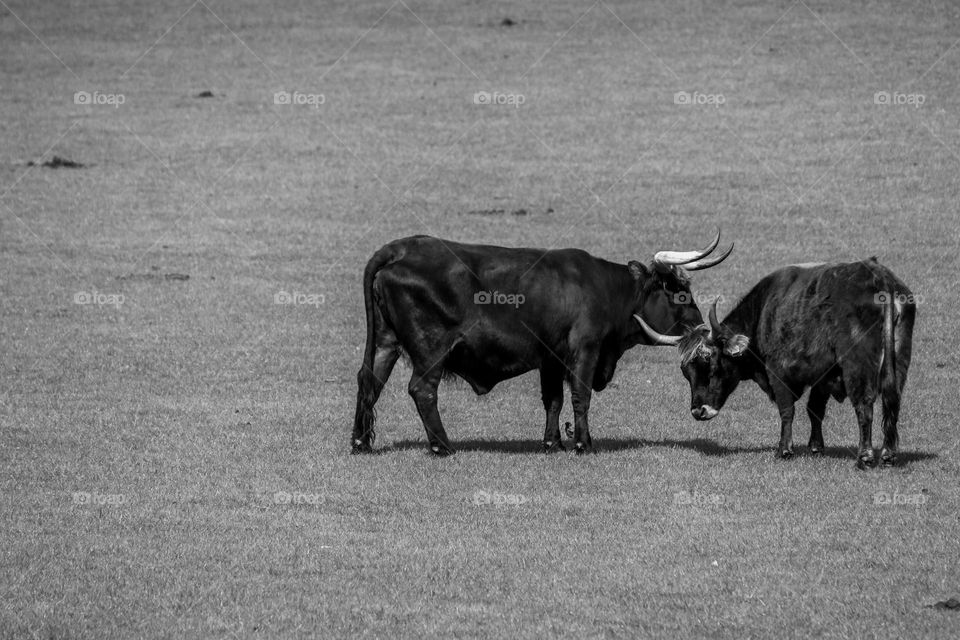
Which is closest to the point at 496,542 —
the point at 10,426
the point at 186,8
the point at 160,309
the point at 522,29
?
the point at 10,426

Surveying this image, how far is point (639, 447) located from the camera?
15062 millimetres

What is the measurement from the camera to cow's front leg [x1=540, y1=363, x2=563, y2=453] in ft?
48.9

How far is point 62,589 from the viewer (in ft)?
34.4

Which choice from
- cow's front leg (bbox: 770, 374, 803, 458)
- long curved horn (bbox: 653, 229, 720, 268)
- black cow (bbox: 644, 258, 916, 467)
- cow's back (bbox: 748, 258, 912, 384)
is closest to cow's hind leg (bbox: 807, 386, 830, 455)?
black cow (bbox: 644, 258, 916, 467)

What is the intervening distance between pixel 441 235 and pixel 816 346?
45.7 feet

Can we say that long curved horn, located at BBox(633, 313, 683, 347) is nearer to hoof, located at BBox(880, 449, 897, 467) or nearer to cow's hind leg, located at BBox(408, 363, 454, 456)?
cow's hind leg, located at BBox(408, 363, 454, 456)

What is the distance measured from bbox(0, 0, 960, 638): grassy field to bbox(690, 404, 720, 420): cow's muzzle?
507 millimetres

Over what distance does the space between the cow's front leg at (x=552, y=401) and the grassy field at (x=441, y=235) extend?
0.54 meters

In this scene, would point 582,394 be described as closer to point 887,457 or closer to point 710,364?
point 710,364

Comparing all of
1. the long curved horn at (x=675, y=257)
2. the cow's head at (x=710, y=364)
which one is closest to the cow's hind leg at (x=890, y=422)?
the cow's head at (x=710, y=364)

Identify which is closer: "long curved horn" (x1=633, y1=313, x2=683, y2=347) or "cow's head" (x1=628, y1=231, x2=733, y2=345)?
"long curved horn" (x1=633, y1=313, x2=683, y2=347)

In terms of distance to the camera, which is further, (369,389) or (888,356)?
(369,389)

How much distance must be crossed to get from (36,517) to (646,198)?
18761 millimetres

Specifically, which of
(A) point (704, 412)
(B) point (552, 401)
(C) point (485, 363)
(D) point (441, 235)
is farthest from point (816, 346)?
(D) point (441, 235)
